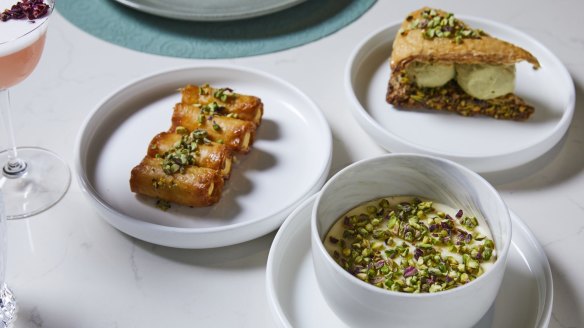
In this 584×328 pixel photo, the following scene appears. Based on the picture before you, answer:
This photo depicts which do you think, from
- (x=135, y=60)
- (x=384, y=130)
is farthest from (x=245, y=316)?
(x=135, y=60)

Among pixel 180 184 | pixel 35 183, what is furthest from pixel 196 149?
pixel 35 183

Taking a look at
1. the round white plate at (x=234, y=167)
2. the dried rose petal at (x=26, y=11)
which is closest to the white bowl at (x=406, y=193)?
the round white plate at (x=234, y=167)

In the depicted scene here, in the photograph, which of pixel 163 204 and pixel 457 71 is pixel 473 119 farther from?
pixel 163 204

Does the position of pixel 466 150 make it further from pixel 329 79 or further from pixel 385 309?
pixel 385 309

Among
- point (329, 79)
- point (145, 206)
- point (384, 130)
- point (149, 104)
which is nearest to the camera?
point (145, 206)

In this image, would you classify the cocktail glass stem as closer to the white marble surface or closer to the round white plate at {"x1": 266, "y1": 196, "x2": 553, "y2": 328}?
the white marble surface

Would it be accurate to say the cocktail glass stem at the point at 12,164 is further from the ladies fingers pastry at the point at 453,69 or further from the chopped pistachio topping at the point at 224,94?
the ladies fingers pastry at the point at 453,69
